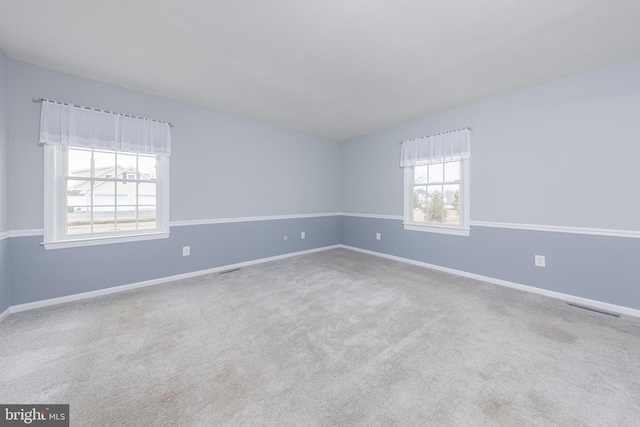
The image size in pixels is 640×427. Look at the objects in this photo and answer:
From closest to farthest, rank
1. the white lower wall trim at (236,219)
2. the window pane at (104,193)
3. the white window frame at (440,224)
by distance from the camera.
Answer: the window pane at (104,193) → the white lower wall trim at (236,219) → the white window frame at (440,224)

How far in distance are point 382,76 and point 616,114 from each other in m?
2.45

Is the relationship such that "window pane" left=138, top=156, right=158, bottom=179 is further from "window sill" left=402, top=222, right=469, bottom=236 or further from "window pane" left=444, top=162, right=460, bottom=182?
"window pane" left=444, top=162, right=460, bottom=182

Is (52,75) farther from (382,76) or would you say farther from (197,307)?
(382,76)

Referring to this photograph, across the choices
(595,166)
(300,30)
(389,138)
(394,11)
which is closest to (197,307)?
(300,30)

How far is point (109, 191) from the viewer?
9.57 feet

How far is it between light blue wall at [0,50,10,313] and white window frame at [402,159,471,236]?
16.5ft

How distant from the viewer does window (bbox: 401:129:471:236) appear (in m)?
3.53

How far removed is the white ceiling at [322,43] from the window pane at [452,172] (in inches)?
41.4

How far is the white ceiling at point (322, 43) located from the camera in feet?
5.66

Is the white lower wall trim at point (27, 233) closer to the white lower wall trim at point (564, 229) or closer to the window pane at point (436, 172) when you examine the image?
the window pane at point (436, 172)

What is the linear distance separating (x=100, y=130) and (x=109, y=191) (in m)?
0.73

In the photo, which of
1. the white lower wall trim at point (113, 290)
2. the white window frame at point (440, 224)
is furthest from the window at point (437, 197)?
the white lower wall trim at point (113, 290)

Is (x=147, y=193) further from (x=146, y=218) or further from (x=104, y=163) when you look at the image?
(x=104, y=163)

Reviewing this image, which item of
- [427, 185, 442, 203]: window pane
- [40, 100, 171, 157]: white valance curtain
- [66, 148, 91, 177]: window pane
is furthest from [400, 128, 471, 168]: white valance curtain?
[66, 148, 91, 177]: window pane
